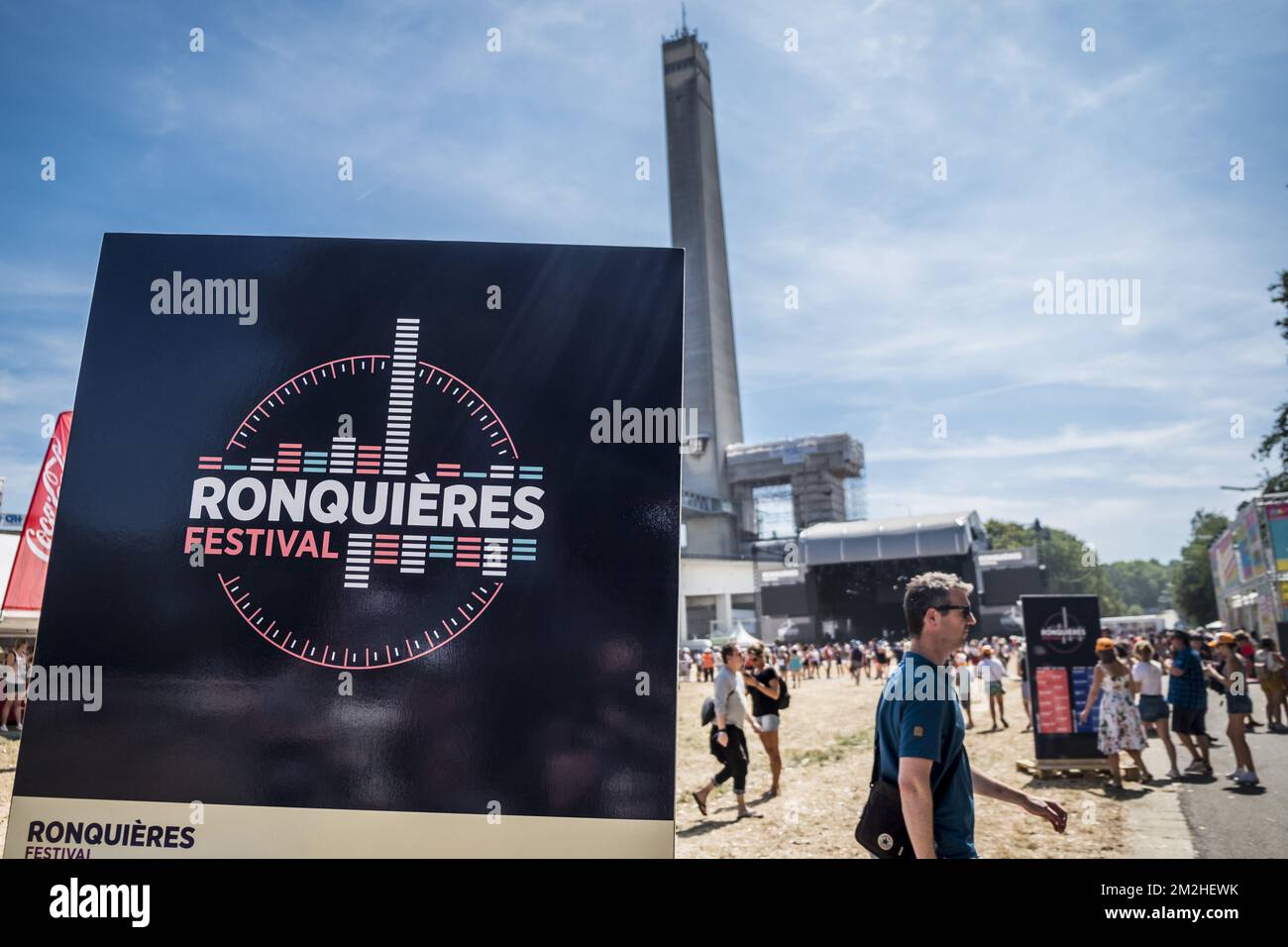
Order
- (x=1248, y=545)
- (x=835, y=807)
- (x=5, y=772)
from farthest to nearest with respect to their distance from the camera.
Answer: (x=1248, y=545)
(x=5, y=772)
(x=835, y=807)

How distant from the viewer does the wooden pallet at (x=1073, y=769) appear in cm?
1034

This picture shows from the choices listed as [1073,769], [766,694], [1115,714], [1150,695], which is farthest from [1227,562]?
[766,694]

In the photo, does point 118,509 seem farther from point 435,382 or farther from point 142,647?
point 435,382

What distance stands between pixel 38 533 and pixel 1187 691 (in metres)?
14.5

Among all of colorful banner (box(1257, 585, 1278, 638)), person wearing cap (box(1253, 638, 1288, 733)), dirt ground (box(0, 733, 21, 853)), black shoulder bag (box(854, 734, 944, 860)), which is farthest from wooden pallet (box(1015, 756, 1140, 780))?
colorful banner (box(1257, 585, 1278, 638))

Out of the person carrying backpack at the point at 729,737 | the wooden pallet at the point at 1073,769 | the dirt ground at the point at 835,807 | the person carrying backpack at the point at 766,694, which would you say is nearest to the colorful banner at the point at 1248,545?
the dirt ground at the point at 835,807

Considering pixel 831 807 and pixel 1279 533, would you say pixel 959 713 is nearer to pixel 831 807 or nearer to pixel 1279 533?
pixel 831 807

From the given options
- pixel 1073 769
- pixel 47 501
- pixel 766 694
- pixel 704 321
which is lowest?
pixel 1073 769

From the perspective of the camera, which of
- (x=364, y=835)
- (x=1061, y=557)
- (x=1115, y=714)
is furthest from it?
(x=1061, y=557)

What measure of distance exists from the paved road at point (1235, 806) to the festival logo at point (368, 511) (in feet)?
23.4

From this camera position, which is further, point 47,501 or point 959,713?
point 47,501

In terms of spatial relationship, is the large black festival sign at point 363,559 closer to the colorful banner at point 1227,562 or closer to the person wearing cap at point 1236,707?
the person wearing cap at point 1236,707

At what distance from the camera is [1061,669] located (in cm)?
1071

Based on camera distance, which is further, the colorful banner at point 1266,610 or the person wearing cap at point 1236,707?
the colorful banner at point 1266,610
